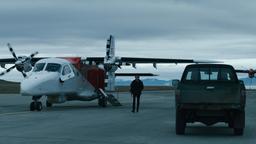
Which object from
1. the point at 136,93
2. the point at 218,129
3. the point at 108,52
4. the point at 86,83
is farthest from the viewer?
the point at 108,52

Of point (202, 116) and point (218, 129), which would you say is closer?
point (202, 116)

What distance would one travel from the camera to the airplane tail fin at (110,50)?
Answer: 3238 cm

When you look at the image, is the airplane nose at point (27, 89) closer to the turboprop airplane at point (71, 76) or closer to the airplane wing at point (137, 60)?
the turboprop airplane at point (71, 76)

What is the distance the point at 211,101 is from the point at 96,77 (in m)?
18.4

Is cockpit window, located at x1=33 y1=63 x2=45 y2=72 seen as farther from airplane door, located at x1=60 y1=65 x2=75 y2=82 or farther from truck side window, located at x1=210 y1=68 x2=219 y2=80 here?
truck side window, located at x1=210 y1=68 x2=219 y2=80

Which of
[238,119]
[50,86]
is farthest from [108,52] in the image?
[238,119]

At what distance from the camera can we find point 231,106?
13289 mm

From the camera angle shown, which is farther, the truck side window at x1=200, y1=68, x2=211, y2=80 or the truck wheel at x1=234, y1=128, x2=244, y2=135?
the truck side window at x1=200, y1=68, x2=211, y2=80

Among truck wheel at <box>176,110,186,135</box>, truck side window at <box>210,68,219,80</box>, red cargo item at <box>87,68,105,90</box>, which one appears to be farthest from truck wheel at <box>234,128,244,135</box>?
red cargo item at <box>87,68,105,90</box>

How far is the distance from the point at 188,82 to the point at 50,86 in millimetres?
12896

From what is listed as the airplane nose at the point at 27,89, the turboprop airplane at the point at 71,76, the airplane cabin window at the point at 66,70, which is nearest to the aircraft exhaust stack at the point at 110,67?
the turboprop airplane at the point at 71,76

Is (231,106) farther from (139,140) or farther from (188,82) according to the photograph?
(139,140)

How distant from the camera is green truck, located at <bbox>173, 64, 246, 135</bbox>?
43.7ft

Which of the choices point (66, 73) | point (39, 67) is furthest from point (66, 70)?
point (39, 67)
